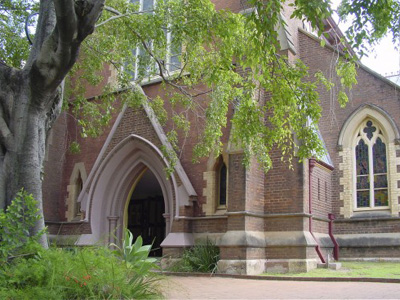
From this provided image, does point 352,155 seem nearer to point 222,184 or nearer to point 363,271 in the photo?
point 222,184

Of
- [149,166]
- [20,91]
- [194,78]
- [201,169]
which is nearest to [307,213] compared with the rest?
[201,169]

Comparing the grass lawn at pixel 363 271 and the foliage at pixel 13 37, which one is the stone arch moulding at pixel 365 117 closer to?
the grass lawn at pixel 363 271

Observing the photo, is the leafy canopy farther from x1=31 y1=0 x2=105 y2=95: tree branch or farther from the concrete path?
the concrete path

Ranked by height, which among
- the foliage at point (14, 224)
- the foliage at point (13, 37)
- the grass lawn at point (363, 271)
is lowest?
the grass lawn at point (363, 271)

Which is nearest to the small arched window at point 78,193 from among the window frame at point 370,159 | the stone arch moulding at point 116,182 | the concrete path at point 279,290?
the stone arch moulding at point 116,182

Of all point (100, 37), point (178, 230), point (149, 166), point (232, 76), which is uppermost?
point (100, 37)

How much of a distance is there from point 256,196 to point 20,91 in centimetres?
714

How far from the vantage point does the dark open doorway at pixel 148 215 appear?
20750 millimetres

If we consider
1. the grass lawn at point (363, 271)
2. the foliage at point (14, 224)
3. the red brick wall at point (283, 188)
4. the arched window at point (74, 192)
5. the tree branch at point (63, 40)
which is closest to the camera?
the foliage at point (14, 224)

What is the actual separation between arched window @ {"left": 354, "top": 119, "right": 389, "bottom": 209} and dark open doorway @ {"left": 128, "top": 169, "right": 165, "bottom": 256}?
8.46 metres

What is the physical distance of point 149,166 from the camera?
16.5 metres

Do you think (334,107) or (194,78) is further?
(334,107)

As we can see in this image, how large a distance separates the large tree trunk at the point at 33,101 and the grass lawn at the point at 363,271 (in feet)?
21.8

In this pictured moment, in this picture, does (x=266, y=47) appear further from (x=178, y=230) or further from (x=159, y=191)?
(x=159, y=191)
